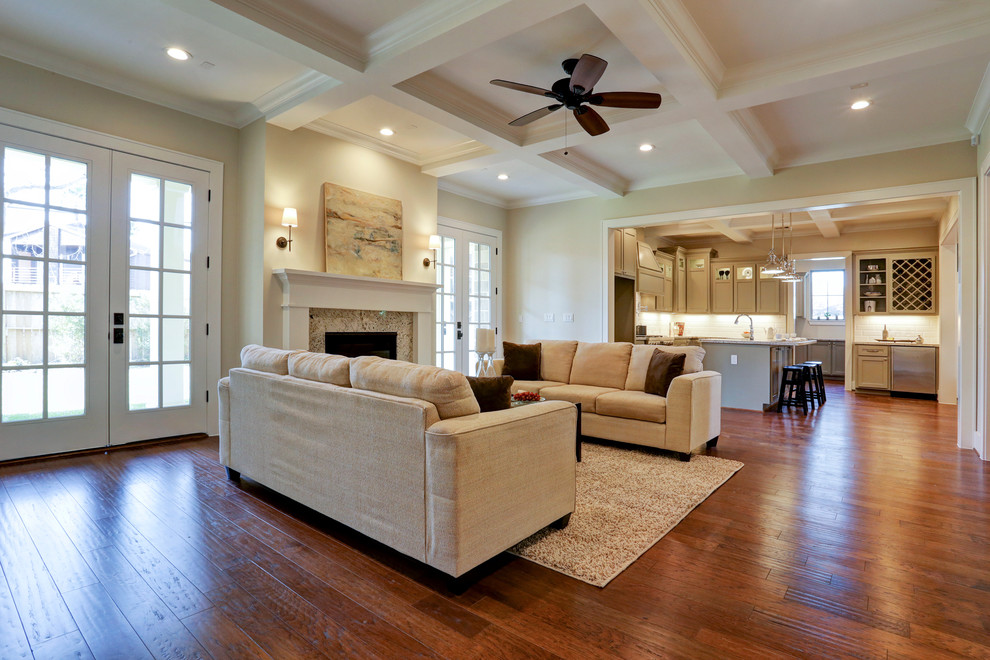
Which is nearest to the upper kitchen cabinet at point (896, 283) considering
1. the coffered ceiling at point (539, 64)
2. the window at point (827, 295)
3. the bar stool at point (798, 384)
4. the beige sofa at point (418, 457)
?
the window at point (827, 295)

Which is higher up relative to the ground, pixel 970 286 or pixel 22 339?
pixel 970 286

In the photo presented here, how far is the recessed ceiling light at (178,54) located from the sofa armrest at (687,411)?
4.33 metres

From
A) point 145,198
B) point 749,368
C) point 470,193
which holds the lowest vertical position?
point 749,368

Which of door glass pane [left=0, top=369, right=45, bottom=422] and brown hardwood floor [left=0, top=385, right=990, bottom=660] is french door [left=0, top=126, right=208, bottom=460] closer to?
door glass pane [left=0, top=369, right=45, bottom=422]

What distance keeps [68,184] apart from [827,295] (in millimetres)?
12247

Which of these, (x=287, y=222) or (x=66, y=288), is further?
(x=287, y=222)

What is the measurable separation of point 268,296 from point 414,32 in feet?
8.43

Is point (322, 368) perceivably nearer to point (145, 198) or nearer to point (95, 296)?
point (95, 296)

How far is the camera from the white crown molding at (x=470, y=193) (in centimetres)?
669

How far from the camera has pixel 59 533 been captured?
246 centimetres

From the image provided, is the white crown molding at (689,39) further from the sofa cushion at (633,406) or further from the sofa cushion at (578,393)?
the sofa cushion at (578,393)

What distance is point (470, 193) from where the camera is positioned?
23.2 ft

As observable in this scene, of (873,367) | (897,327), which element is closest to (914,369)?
(873,367)

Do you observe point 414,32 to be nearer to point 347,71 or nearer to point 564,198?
point 347,71
